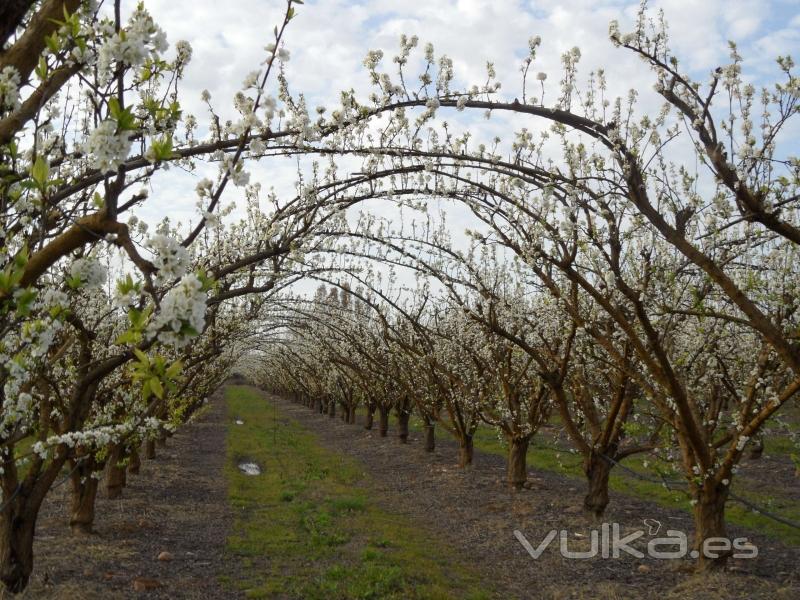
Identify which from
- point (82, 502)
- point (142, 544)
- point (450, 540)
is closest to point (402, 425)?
point (450, 540)

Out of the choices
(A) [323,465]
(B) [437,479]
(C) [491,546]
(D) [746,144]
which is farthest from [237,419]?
(D) [746,144]

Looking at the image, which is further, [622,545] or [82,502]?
[622,545]

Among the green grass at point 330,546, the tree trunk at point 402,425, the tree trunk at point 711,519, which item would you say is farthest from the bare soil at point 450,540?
the tree trunk at point 402,425

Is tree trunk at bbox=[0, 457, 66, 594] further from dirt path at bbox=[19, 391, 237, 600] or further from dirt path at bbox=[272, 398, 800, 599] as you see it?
dirt path at bbox=[272, 398, 800, 599]

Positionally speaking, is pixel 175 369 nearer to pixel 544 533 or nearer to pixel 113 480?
pixel 544 533

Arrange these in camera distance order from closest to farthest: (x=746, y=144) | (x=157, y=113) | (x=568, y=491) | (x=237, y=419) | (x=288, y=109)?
(x=157, y=113) → (x=746, y=144) → (x=288, y=109) → (x=568, y=491) → (x=237, y=419)

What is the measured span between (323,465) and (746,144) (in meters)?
14.1

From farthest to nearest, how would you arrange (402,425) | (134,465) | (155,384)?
(402,425), (134,465), (155,384)

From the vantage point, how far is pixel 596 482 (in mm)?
9461

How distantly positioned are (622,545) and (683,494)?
7.66 ft

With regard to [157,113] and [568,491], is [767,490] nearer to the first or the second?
[568,491]

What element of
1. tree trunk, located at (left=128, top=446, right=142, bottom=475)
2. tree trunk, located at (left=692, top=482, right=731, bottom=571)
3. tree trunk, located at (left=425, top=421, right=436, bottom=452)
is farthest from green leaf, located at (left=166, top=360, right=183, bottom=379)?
tree trunk, located at (left=425, top=421, right=436, bottom=452)

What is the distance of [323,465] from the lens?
16.8 meters

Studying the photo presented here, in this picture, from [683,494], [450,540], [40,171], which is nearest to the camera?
[40,171]
